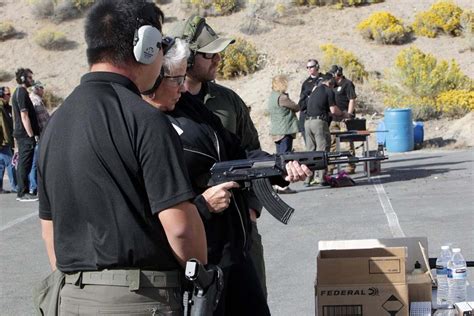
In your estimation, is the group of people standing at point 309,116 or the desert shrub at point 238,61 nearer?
the group of people standing at point 309,116

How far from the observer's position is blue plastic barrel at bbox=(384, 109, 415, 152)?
17656 mm

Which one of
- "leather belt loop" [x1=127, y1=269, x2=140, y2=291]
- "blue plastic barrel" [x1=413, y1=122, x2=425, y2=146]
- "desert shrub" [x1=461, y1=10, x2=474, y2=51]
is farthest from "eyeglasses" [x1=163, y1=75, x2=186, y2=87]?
"desert shrub" [x1=461, y1=10, x2=474, y2=51]

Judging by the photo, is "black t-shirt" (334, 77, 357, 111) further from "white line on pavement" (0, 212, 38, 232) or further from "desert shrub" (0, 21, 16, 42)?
"desert shrub" (0, 21, 16, 42)

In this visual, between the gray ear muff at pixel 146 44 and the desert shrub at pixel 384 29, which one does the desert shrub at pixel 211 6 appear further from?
the gray ear muff at pixel 146 44

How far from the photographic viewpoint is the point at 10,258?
9148mm

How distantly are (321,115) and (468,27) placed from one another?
20180 millimetres

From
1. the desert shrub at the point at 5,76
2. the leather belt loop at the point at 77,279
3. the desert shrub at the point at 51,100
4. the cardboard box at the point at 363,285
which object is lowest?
the desert shrub at the point at 51,100

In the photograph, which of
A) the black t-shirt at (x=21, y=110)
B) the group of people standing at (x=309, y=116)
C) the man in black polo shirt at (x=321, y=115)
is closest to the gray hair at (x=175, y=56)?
the group of people standing at (x=309, y=116)

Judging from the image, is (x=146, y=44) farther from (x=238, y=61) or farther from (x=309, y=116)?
(x=238, y=61)

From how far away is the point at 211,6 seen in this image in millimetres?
37406

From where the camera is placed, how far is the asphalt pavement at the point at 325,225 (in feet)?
24.7

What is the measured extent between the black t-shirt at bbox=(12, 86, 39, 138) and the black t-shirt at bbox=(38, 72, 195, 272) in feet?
32.7

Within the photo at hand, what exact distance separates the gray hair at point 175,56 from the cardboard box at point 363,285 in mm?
1329

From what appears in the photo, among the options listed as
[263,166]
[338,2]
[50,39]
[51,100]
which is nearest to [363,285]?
[263,166]
